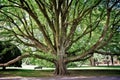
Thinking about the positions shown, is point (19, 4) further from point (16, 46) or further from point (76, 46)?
point (76, 46)

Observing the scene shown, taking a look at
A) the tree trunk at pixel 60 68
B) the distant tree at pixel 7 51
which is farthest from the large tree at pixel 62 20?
the distant tree at pixel 7 51

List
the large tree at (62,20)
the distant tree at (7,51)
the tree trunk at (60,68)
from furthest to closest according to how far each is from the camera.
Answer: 1. the distant tree at (7,51)
2. the tree trunk at (60,68)
3. the large tree at (62,20)

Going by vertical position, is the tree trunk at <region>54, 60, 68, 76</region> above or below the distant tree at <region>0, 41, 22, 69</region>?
below

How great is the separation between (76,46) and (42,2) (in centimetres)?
870

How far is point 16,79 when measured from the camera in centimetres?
1614

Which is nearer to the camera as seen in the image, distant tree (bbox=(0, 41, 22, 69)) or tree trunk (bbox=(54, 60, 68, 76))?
tree trunk (bbox=(54, 60, 68, 76))

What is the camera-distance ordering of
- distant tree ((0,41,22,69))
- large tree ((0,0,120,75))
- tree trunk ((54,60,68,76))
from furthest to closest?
1. distant tree ((0,41,22,69))
2. tree trunk ((54,60,68,76))
3. large tree ((0,0,120,75))

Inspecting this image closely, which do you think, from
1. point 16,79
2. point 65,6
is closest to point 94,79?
point 16,79

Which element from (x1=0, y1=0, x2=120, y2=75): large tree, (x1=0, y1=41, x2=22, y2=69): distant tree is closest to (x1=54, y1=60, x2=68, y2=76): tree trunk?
(x1=0, y1=0, x2=120, y2=75): large tree

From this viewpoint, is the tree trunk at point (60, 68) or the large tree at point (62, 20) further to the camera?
the tree trunk at point (60, 68)

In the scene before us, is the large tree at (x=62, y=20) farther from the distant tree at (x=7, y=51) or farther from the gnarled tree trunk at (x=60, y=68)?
the distant tree at (x=7, y=51)

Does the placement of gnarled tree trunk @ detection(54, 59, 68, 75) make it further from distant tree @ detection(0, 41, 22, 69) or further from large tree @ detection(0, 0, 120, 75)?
distant tree @ detection(0, 41, 22, 69)

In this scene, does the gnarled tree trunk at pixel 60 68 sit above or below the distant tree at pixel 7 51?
below

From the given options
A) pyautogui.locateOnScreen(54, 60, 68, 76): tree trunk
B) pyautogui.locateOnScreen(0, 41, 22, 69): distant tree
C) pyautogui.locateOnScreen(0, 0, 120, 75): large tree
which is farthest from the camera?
pyautogui.locateOnScreen(0, 41, 22, 69): distant tree
